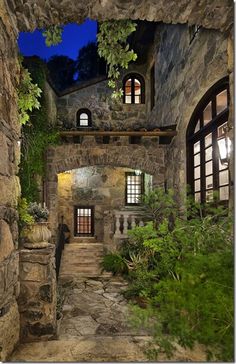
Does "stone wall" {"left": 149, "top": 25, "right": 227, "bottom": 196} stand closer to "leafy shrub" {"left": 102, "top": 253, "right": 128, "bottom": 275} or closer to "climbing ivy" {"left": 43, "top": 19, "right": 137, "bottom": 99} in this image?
"climbing ivy" {"left": 43, "top": 19, "right": 137, "bottom": 99}

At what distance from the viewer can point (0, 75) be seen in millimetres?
2018

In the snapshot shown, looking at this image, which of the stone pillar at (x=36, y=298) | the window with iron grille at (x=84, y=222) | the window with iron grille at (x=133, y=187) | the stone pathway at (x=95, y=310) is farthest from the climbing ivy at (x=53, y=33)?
the window with iron grille at (x=84, y=222)

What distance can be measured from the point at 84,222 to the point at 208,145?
6.65 m

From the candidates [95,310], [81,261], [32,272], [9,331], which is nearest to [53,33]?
[32,272]

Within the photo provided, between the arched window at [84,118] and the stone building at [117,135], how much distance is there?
36mm

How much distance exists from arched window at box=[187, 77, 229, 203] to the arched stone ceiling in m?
1.66

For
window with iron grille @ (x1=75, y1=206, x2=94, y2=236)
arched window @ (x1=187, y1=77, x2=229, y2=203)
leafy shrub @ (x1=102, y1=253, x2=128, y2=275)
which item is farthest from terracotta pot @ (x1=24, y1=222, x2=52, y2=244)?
window with iron grille @ (x1=75, y1=206, x2=94, y2=236)

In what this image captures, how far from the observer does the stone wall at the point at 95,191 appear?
9.66 m

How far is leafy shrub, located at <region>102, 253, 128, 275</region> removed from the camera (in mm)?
5680

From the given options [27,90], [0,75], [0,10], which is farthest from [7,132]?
[0,10]

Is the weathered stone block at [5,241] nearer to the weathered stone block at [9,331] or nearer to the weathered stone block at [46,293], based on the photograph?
the weathered stone block at [9,331]

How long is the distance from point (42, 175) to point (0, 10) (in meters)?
4.79

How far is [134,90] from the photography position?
934 centimetres

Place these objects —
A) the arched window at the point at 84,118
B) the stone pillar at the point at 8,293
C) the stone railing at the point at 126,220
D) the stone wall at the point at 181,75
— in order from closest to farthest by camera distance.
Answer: the stone pillar at the point at 8,293, the stone wall at the point at 181,75, the stone railing at the point at 126,220, the arched window at the point at 84,118
